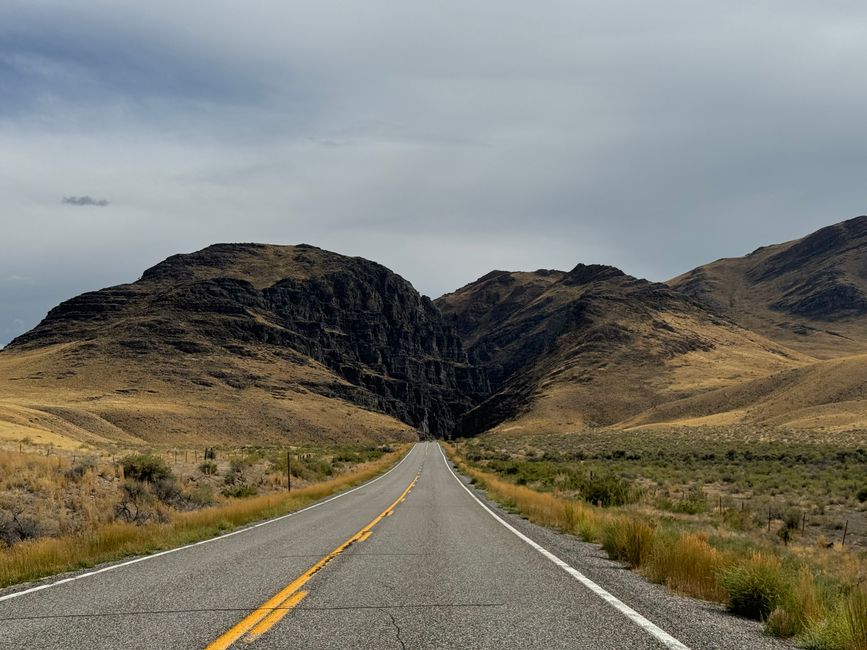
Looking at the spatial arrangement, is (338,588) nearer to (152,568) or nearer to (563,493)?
(152,568)

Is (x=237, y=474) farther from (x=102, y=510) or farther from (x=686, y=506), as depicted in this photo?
(x=686, y=506)

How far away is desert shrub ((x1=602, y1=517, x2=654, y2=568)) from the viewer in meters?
10.2

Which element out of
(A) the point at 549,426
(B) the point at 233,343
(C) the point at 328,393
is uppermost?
(B) the point at 233,343

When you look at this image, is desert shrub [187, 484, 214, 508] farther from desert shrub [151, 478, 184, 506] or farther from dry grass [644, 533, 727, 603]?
dry grass [644, 533, 727, 603]

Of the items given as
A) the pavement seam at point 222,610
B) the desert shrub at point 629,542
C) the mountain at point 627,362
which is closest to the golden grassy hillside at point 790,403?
the mountain at point 627,362

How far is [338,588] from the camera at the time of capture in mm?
8109

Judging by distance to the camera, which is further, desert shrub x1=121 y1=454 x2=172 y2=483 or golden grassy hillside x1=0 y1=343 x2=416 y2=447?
golden grassy hillside x1=0 y1=343 x2=416 y2=447

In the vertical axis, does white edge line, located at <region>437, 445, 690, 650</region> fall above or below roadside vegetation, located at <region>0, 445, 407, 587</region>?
below

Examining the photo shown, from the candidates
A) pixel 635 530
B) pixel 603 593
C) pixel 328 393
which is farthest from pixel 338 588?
pixel 328 393

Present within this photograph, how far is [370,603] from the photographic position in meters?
7.23

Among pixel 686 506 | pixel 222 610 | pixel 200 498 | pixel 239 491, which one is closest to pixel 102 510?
pixel 200 498

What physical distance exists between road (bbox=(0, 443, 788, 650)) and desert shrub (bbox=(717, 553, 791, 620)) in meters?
0.35

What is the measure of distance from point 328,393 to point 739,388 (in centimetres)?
7973

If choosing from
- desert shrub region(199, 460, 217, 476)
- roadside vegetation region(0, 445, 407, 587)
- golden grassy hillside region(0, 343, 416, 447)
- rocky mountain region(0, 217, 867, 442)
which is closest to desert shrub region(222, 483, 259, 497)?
roadside vegetation region(0, 445, 407, 587)
